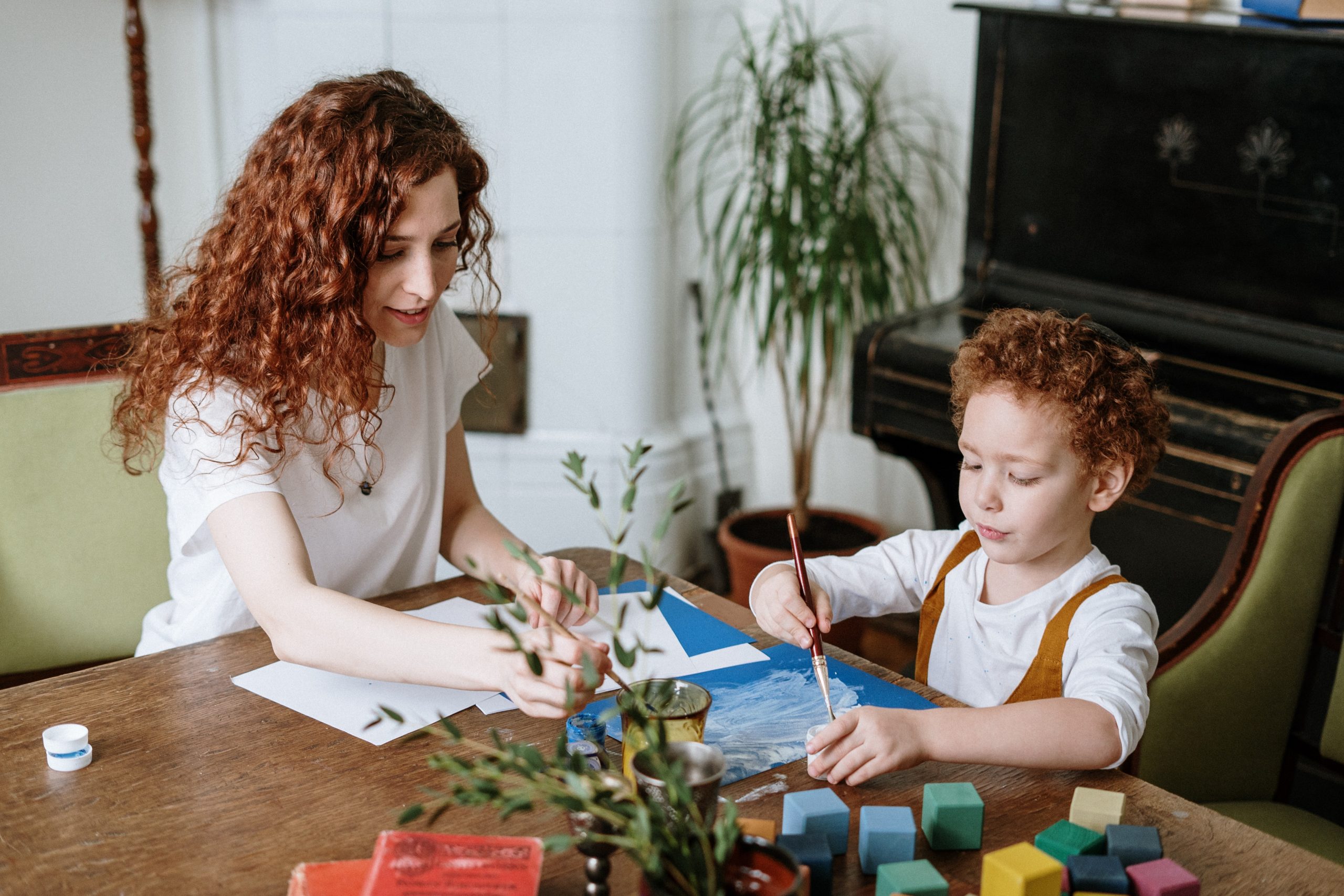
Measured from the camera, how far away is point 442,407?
1770 millimetres

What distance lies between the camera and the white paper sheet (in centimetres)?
122

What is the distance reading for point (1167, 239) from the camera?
2.42 metres

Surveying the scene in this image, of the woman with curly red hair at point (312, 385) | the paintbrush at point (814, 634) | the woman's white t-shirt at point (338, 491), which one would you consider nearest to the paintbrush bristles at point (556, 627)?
the woman with curly red hair at point (312, 385)

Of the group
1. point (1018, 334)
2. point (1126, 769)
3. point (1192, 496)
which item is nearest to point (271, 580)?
point (1018, 334)

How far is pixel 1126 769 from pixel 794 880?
0.82 metres

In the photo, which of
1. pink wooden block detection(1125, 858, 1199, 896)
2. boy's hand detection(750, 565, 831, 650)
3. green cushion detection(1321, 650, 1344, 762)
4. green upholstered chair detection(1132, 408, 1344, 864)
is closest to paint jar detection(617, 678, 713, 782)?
boy's hand detection(750, 565, 831, 650)

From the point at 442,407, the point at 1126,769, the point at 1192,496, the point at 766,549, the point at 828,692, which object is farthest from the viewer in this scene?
the point at 766,549

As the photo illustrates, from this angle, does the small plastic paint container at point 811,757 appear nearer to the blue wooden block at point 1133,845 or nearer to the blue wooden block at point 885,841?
the blue wooden block at point 885,841

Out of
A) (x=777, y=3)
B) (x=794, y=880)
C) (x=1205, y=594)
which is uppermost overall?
(x=777, y=3)

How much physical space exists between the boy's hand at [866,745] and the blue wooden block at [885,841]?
0.30 feet

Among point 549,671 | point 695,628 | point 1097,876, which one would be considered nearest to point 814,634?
point 695,628

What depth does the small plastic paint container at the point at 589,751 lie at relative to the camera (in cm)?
112

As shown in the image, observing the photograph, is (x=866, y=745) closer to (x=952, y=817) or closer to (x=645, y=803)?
(x=952, y=817)

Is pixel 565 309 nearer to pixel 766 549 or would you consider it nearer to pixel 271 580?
pixel 766 549
